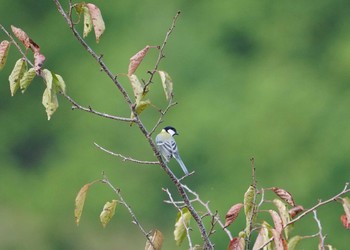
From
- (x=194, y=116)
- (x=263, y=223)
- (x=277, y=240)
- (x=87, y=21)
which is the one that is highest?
(x=194, y=116)

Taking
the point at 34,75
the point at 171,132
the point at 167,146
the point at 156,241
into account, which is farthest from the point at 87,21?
the point at 171,132

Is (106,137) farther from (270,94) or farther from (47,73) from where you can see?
(47,73)

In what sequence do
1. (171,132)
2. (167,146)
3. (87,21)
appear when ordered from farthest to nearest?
(171,132)
(167,146)
(87,21)

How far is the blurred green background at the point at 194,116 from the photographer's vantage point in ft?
64.1

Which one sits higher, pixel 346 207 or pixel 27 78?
pixel 27 78

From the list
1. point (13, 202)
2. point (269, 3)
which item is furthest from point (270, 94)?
point (13, 202)

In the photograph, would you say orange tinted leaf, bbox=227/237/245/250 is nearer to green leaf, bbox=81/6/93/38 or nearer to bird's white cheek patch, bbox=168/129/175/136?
green leaf, bbox=81/6/93/38

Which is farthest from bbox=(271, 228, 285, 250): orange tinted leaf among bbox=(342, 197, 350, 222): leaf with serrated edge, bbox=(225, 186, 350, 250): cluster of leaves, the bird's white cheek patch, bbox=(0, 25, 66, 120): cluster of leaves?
the bird's white cheek patch

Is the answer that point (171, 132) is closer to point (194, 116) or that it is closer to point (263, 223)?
point (263, 223)

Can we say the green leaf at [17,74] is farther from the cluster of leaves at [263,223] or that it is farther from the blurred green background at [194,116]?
the blurred green background at [194,116]

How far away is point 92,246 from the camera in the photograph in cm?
1838

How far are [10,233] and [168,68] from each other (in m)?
4.11

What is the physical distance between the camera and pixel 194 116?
21.4m

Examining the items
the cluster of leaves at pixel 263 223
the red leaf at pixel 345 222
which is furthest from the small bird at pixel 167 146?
the cluster of leaves at pixel 263 223
